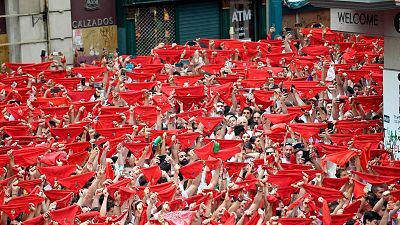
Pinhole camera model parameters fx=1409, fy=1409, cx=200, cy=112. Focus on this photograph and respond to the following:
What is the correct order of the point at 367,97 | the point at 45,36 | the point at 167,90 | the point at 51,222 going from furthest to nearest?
the point at 45,36, the point at 167,90, the point at 367,97, the point at 51,222

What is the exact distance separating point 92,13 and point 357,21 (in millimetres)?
16987

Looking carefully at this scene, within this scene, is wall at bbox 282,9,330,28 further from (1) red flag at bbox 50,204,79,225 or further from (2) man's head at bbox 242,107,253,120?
(1) red flag at bbox 50,204,79,225

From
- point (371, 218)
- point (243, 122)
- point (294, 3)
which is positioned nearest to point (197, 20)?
point (294, 3)

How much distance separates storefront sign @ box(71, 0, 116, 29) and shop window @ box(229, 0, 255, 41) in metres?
5.14

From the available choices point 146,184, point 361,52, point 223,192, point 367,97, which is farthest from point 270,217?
point 361,52

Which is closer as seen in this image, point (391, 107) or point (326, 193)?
point (326, 193)

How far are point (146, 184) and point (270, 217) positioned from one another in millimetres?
2459

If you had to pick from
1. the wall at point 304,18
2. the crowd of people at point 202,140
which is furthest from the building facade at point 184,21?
the crowd of people at point 202,140

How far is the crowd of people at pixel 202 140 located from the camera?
66.9ft

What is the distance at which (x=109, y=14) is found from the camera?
41.8m

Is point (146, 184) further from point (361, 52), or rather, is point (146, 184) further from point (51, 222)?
point (361, 52)

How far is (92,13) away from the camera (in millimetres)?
41281

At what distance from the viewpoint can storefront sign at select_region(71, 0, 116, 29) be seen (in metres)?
40.8

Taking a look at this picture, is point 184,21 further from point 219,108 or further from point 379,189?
point 379,189
